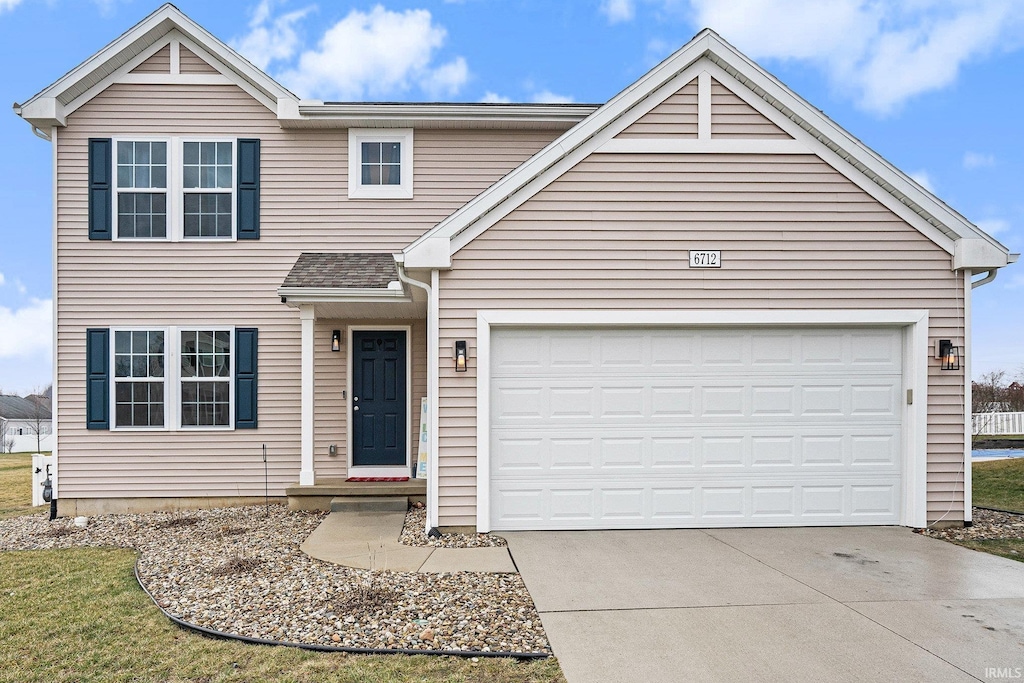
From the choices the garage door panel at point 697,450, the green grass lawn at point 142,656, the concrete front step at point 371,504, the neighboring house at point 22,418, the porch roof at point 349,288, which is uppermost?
the porch roof at point 349,288

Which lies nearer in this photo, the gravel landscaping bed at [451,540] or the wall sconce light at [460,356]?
the gravel landscaping bed at [451,540]

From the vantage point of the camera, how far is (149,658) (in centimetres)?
395

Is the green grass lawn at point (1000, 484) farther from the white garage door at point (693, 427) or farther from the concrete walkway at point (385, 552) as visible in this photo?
the concrete walkway at point (385, 552)

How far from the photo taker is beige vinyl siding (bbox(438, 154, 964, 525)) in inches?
272

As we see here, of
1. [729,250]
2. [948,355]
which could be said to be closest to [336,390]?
[729,250]

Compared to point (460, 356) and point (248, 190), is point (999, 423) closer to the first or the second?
point (460, 356)

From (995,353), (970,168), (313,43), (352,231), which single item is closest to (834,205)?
(352,231)

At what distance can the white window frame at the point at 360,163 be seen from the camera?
934cm

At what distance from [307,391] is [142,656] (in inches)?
184

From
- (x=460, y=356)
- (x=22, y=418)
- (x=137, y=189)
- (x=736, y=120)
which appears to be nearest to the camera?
(x=460, y=356)

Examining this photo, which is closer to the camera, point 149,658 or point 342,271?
point 149,658

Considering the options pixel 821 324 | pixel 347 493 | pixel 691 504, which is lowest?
pixel 347 493

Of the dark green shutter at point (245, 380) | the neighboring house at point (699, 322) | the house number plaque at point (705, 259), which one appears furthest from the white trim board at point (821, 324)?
the dark green shutter at point (245, 380)

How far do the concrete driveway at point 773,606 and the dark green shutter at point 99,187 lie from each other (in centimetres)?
717
